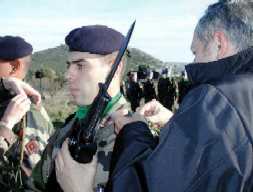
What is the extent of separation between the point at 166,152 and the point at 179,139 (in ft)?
0.29

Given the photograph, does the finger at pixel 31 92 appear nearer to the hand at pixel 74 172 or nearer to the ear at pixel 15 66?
the ear at pixel 15 66

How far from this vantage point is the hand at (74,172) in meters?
2.51

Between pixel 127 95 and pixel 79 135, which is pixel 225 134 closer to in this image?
pixel 79 135

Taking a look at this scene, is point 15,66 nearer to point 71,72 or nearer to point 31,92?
point 31,92

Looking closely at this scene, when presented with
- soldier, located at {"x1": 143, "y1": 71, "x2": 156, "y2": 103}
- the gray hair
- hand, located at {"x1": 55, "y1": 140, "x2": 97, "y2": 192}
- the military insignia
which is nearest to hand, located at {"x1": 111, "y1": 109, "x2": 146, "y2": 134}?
hand, located at {"x1": 55, "y1": 140, "x2": 97, "y2": 192}

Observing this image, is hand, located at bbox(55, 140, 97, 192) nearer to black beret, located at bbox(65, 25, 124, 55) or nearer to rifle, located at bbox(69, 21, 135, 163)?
rifle, located at bbox(69, 21, 135, 163)

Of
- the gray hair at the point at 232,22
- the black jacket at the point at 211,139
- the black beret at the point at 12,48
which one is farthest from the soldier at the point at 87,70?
the black beret at the point at 12,48

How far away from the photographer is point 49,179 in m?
3.10

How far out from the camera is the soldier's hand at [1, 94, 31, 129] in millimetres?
3852

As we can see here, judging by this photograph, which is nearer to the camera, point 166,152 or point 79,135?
point 166,152

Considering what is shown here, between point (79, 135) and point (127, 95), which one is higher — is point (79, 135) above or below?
above

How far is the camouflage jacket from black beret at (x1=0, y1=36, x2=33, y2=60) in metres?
1.53

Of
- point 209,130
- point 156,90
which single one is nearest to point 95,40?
point 209,130

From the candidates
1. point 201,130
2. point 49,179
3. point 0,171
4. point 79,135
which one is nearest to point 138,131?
point 79,135
